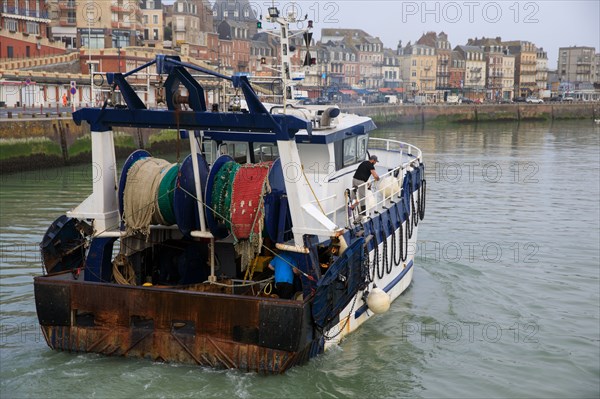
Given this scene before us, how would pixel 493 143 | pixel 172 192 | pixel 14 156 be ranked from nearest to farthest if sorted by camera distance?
pixel 172 192 < pixel 14 156 < pixel 493 143

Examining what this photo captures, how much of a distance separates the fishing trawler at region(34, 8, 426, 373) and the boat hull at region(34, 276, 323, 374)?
0.02 m

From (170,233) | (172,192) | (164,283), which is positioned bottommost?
(164,283)

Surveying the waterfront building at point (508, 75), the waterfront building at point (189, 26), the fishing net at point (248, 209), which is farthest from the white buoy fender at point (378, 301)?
the waterfront building at point (508, 75)

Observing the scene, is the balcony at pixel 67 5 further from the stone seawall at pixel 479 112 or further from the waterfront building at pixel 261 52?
the stone seawall at pixel 479 112

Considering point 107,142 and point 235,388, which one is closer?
point 235,388

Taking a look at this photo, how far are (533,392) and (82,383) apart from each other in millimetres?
6912

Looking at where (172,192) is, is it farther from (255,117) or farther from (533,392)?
(533,392)

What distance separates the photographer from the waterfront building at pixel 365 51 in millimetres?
125875

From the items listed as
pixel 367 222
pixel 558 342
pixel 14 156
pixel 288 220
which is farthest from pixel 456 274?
pixel 14 156

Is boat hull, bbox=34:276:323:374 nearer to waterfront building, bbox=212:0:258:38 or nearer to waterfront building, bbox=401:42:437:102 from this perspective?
waterfront building, bbox=212:0:258:38

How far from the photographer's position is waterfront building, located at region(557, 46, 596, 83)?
579 ft

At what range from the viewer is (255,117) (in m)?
10.9

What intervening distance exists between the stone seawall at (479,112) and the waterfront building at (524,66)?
1709 inches

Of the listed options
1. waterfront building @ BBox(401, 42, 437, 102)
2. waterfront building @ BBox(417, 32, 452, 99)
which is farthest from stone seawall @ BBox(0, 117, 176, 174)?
waterfront building @ BBox(417, 32, 452, 99)
